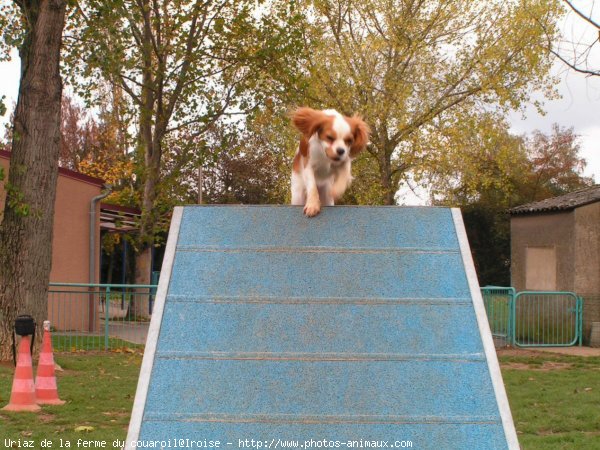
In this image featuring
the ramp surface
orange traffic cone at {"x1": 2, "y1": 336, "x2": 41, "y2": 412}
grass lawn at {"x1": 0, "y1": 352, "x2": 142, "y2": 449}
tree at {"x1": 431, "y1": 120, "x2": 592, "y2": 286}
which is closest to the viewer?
the ramp surface

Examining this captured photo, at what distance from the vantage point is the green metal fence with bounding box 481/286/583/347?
18.9 meters

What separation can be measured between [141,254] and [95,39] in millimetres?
13868

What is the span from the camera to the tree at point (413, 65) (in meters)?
28.1

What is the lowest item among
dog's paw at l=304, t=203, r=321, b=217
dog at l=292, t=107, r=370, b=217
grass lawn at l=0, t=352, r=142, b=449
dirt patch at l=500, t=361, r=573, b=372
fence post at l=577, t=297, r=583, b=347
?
dirt patch at l=500, t=361, r=573, b=372

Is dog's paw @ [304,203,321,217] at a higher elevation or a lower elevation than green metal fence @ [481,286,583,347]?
higher

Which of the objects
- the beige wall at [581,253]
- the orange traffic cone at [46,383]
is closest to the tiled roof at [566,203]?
the beige wall at [581,253]

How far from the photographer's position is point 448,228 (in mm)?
6629

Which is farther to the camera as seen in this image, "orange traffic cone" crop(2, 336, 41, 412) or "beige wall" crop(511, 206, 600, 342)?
"beige wall" crop(511, 206, 600, 342)

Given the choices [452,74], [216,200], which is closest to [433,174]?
[452,74]

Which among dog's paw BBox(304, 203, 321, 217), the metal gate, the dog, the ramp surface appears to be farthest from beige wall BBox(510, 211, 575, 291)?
dog's paw BBox(304, 203, 321, 217)

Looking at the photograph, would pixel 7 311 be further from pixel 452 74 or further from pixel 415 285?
pixel 452 74

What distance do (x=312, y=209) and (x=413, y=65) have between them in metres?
22.6

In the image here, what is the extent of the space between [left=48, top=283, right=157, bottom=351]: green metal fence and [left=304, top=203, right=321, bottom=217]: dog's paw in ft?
34.6

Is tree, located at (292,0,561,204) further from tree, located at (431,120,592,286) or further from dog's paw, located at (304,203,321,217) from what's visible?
dog's paw, located at (304,203,321,217)
